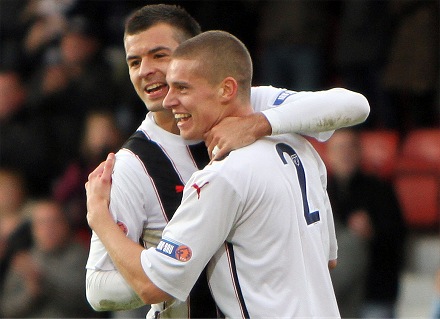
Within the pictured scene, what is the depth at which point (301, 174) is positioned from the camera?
3.50 metres

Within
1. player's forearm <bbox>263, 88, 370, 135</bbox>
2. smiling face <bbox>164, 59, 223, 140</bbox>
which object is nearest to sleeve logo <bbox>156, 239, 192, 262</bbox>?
smiling face <bbox>164, 59, 223, 140</bbox>

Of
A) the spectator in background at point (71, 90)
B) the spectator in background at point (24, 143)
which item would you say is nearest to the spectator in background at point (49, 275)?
the spectator in background at point (24, 143)

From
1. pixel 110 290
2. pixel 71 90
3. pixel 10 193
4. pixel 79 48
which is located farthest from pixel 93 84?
pixel 110 290

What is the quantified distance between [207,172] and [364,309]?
431cm

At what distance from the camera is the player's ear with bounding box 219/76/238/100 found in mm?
3436

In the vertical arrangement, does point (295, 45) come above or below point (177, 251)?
below

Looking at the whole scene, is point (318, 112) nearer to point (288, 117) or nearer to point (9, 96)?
point (288, 117)

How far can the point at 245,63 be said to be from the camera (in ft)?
11.5

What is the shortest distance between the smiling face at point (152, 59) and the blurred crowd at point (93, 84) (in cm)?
409

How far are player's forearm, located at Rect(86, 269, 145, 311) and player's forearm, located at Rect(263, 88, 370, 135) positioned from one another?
2.29 feet

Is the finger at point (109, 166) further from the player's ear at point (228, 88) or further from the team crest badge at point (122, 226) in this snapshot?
the player's ear at point (228, 88)

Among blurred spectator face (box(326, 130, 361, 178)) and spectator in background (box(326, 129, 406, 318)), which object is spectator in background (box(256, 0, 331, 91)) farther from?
spectator in background (box(326, 129, 406, 318))

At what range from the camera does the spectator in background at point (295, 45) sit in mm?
9180

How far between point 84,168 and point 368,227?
2.50m
